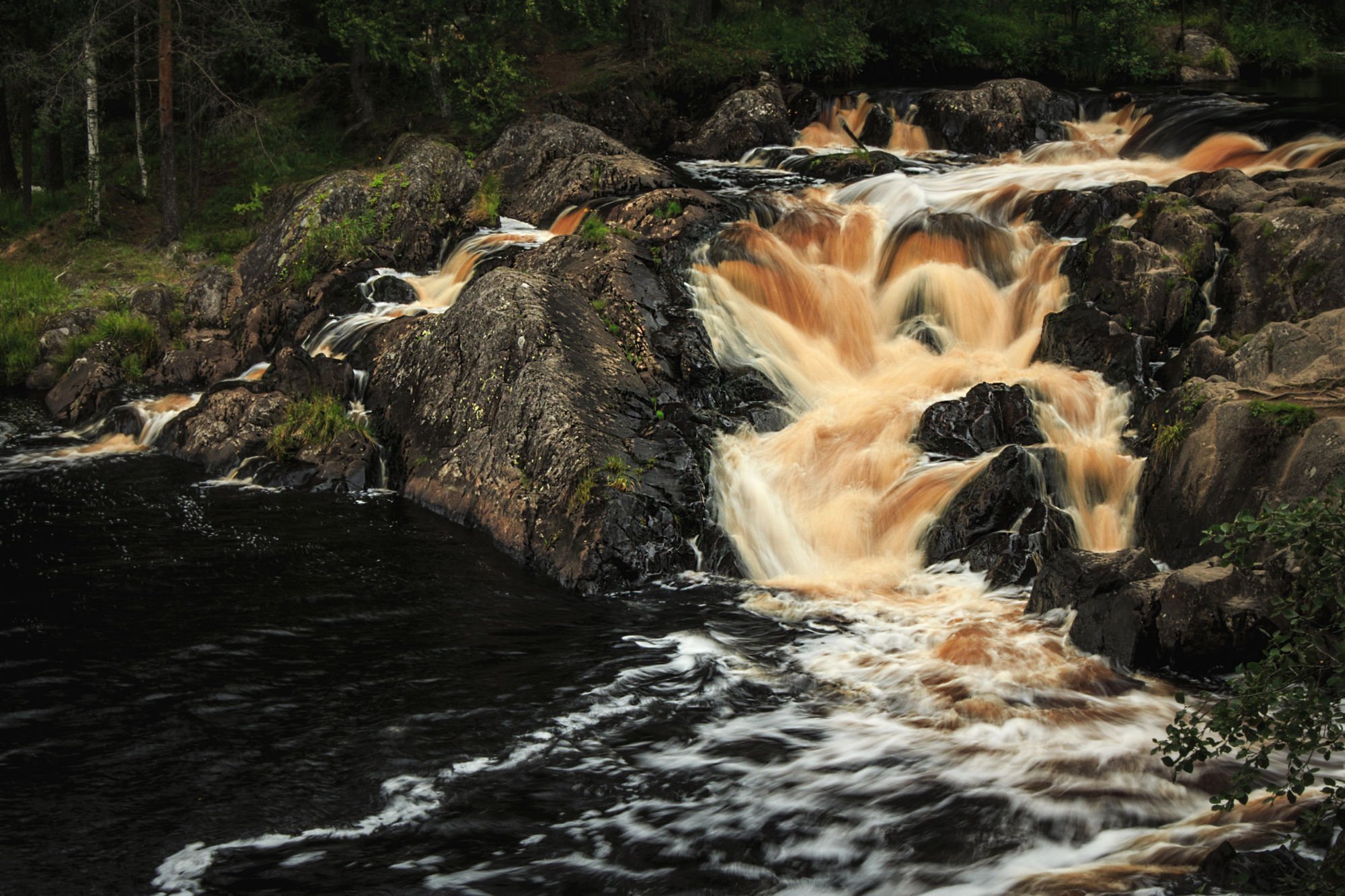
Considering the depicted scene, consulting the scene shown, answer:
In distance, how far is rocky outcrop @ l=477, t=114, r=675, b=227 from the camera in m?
18.3

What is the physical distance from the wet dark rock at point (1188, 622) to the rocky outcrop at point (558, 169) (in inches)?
445

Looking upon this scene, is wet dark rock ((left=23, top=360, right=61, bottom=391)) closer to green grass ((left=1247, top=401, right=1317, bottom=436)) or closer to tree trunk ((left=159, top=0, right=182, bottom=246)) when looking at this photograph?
tree trunk ((left=159, top=0, right=182, bottom=246))

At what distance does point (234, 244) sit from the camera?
793 inches

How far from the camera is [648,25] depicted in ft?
88.1

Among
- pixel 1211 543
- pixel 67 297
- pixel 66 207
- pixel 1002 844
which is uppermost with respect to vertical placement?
pixel 66 207

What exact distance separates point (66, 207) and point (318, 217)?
768 centimetres

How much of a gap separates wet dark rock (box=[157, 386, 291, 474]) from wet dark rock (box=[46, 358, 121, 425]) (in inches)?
77.9

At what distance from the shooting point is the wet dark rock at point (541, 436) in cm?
1079

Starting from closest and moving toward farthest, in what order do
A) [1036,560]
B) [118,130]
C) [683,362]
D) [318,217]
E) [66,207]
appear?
[1036,560] → [683,362] → [318,217] → [66,207] → [118,130]

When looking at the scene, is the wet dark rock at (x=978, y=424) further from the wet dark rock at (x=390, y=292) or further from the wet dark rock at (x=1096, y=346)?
the wet dark rock at (x=390, y=292)

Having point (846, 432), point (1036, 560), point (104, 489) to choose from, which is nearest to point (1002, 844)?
point (1036, 560)

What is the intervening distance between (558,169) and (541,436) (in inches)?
353

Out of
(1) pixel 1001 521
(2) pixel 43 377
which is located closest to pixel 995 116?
(1) pixel 1001 521

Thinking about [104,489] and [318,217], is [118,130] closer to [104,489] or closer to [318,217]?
[318,217]
